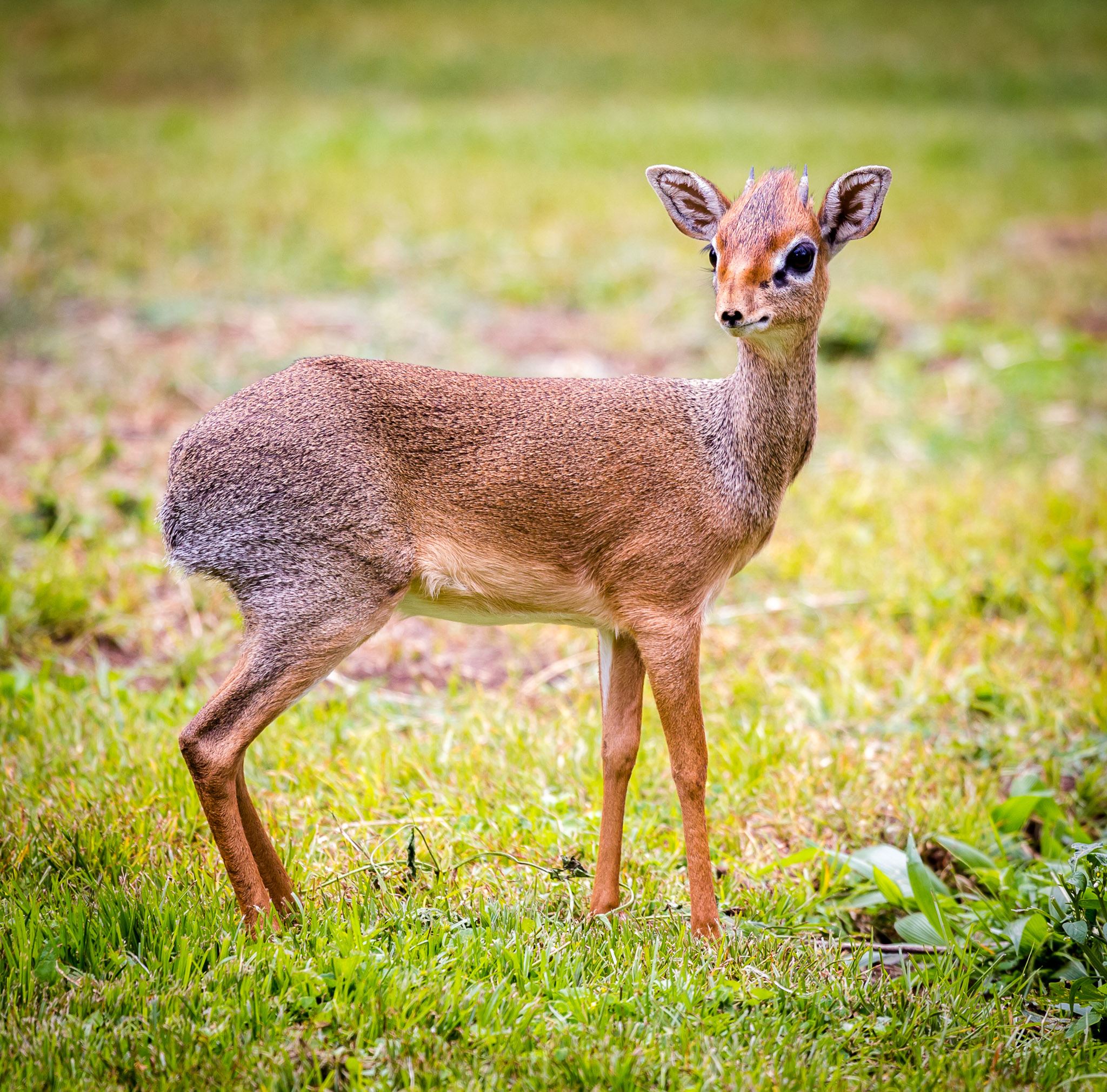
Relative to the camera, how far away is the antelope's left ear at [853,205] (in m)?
2.85

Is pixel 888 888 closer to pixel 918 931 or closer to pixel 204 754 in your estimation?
pixel 918 931

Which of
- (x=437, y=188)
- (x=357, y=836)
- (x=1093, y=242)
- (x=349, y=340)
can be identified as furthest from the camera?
(x=437, y=188)

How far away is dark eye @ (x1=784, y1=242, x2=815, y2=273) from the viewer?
9.25 ft

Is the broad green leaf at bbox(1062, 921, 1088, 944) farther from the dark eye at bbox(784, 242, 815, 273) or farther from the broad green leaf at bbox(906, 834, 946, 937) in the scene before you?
the dark eye at bbox(784, 242, 815, 273)

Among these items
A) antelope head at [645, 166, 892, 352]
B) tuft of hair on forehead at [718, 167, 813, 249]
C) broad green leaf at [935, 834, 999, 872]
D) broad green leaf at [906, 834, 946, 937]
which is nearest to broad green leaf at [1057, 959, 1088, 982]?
broad green leaf at [906, 834, 946, 937]

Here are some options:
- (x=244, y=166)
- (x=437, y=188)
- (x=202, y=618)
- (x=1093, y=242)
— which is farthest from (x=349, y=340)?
(x=1093, y=242)

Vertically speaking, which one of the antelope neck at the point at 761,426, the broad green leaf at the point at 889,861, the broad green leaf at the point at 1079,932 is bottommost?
the broad green leaf at the point at 889,861

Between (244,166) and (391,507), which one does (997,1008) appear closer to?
(391,507)

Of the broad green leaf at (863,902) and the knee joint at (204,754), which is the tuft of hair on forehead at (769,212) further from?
the broad green leaf at (863,902)

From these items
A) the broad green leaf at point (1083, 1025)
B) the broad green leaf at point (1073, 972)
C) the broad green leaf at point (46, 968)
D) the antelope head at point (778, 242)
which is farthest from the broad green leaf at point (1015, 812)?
the broad green leaf at point (46, 968)

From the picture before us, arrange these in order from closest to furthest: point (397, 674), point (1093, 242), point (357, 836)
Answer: point (357, 836)
point (397, 674)
point (1093, 242)

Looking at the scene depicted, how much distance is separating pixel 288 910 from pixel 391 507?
3.44 feet

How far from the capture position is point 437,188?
35.4 ft

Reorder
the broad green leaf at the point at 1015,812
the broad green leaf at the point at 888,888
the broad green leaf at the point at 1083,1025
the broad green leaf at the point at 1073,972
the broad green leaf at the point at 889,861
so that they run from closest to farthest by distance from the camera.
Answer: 1. the broad green leaf at the point at 1083,1025
2. the broad green leaf at the point at 1073,972
3. the broad green leaf at the point at 888,888
4. the broad green leaf at the point at 889,861
5. the broad green leaf at the point at 1015,812
